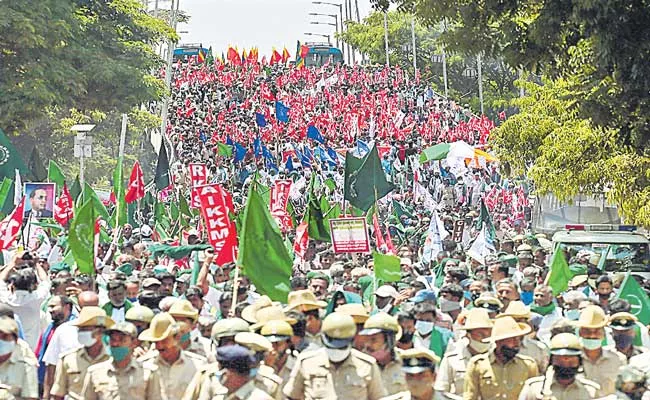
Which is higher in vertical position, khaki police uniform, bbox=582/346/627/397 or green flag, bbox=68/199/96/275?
green flag, bbox=68/199/96/275

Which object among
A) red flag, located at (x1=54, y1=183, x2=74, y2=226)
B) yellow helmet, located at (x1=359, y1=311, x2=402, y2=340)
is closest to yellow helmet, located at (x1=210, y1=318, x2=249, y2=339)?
yellow helmet, located at (x1=359, y1=311, x2=402, y2=340)

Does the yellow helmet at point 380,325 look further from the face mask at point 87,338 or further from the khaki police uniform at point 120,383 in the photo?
the face mask at point 87,338

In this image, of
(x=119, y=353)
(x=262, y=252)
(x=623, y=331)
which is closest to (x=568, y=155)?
(x=262, y=252)

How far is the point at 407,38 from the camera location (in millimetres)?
81500

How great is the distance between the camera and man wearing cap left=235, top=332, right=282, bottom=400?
6344mm

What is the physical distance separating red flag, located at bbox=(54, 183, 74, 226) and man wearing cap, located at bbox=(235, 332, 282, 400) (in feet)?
37.3

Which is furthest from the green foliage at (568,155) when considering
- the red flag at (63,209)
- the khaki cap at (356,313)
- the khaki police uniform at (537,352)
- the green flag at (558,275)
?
the red flag at (63,209)

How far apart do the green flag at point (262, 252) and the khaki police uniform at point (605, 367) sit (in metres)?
3.06

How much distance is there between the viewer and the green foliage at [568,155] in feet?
55.8

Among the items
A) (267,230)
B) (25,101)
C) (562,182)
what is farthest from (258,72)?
(267,230)

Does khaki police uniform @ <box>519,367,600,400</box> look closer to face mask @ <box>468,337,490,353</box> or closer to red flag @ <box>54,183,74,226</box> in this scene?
face mask @ <box>468,337,490,353</box>

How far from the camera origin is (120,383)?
699cm

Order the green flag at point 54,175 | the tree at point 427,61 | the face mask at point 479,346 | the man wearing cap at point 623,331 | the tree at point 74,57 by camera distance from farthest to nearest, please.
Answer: the tree at point 427,61 < the tree at point 74,57 < the green flag at point 54,175 < the man wearing cap at point 623,331 < the face mask at point 479,346

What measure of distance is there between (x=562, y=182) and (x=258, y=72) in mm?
44821
